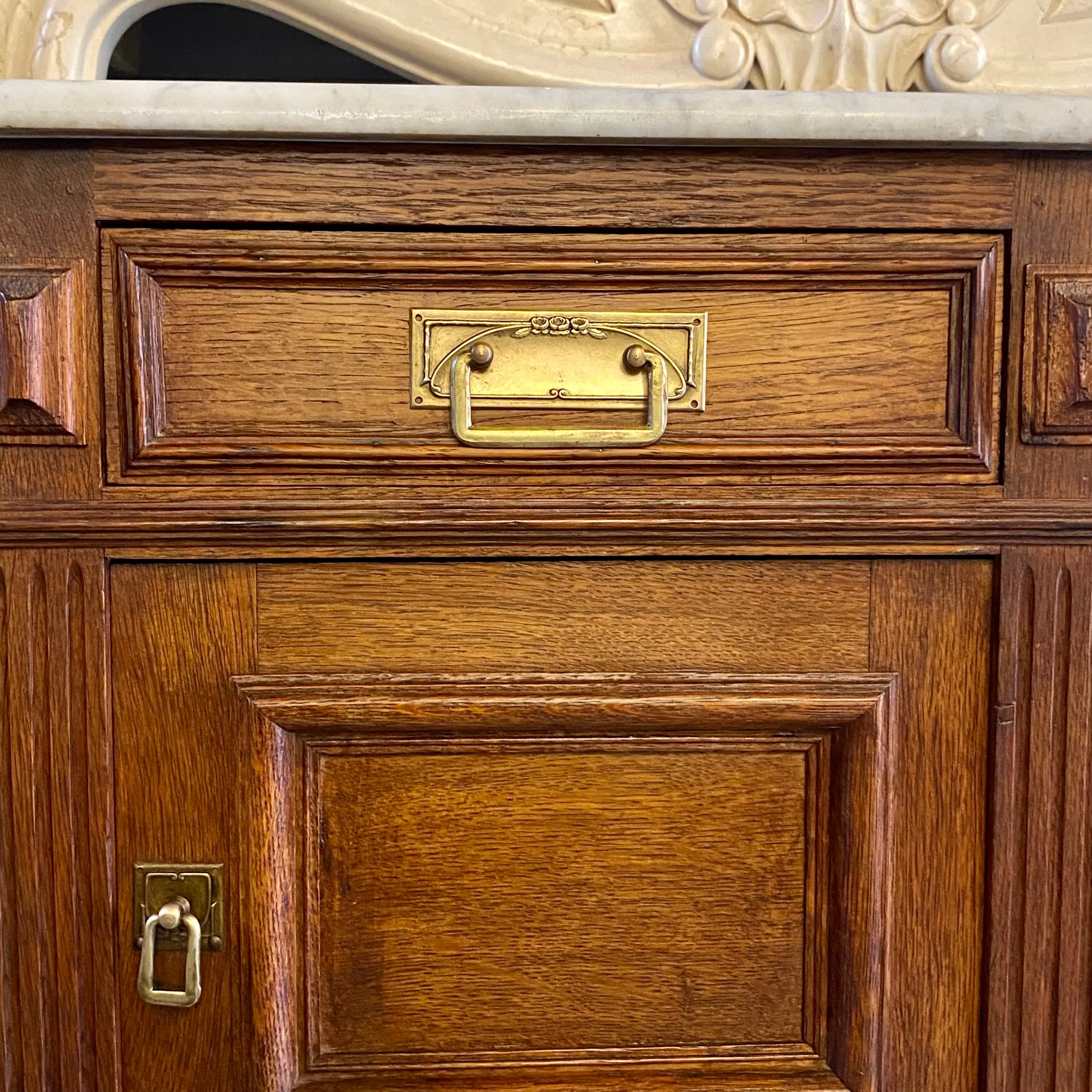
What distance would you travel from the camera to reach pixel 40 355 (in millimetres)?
384

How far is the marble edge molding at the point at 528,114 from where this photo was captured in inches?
14.5

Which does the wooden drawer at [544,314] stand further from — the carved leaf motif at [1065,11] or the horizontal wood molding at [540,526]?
the carved leaf motif at [1065,11]

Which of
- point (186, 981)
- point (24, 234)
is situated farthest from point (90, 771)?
point (24, 234)

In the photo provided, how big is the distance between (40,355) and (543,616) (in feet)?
0.78

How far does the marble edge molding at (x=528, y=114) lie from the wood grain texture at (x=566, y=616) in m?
0.18

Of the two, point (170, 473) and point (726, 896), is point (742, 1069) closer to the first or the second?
point (726, 896)

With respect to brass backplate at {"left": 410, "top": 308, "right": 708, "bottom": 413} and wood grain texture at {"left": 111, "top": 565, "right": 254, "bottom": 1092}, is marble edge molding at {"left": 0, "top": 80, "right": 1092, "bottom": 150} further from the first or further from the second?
wood grain texture at {"left": 111, "top": 565, "right": 254, "bottom": 1092}

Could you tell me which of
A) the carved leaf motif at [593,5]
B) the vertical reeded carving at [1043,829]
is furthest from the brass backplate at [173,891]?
the carved leaf motif at [593,5]

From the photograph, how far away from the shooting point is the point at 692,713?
42 centimetres

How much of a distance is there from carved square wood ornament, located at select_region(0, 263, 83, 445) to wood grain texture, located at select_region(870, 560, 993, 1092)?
360mm

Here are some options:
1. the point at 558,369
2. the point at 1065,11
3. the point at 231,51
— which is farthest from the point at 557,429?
the point at 231,51

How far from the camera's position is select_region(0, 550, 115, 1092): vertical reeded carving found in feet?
1.31

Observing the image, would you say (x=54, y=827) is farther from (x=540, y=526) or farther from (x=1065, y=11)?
(x=1065, y=11)

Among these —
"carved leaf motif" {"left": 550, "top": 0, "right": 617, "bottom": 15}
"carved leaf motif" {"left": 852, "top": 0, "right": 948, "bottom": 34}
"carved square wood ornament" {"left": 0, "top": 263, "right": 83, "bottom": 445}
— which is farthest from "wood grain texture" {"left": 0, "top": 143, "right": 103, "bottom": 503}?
"carved leaf motif" {"left": 852, "top": 0, "right": 948, "bottom": 34}
